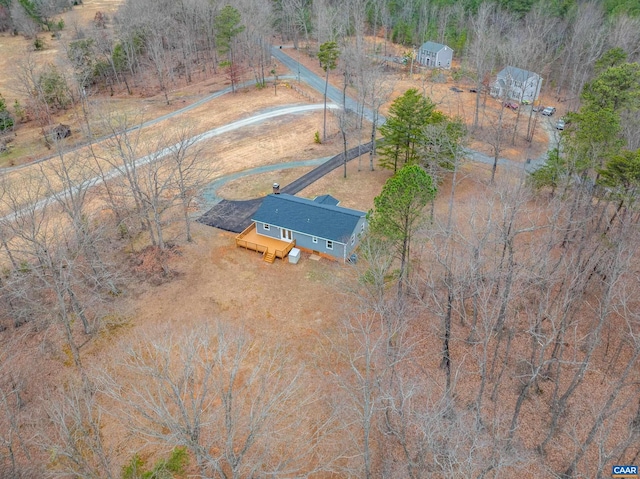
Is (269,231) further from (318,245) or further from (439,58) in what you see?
(439,58)

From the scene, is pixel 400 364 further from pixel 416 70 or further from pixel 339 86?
pixel 416 70

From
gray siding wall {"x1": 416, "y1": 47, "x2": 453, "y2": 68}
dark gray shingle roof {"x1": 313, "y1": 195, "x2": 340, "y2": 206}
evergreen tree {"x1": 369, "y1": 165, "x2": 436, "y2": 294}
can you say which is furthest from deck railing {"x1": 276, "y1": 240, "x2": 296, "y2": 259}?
gray siding wall {"x1": 416, "y1": 47, "x2": 453, "y2": 68}

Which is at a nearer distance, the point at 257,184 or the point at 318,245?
the point at 318,245

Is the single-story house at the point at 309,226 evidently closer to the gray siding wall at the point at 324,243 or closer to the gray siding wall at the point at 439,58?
the gray siding wall at the point at 324,243

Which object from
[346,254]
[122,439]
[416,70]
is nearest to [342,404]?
[122,439]

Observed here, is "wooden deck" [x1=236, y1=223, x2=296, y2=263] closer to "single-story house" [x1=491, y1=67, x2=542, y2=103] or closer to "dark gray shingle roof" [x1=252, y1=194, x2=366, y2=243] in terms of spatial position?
"dark gray shingle roof" [x1=252, y1=194, x2=366, y2=243]

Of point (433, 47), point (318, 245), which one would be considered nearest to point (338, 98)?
point (433, 47)
